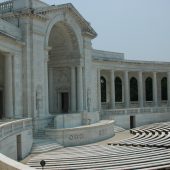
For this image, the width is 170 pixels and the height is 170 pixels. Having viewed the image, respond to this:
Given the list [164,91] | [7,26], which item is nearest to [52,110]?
[7,26]

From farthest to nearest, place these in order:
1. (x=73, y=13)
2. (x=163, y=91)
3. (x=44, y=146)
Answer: (x=163, y=91)
(x=73, y=13)
(x=44, y=146)

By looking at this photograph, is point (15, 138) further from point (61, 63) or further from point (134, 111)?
point (134, 111)

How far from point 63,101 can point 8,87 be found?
57.6ft

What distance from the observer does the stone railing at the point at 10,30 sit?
3569cm

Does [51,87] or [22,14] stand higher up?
[22,14]

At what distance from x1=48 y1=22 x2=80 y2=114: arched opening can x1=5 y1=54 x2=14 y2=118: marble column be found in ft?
36.7

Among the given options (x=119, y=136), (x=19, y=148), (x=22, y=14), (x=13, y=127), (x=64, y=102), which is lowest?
(x=119, y=136)

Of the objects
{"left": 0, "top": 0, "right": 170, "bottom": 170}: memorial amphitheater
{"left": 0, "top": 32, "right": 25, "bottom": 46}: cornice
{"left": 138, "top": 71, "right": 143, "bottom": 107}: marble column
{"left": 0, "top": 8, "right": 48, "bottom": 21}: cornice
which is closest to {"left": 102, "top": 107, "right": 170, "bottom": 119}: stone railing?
{"left": 0, "top": 0, "right": 170, "bottom": 170}: memorial amphitheater

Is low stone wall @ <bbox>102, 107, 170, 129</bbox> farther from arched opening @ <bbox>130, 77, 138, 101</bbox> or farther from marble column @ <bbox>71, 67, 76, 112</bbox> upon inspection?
arched opening @ <bbox>130, 77, 138, 101</bbox>

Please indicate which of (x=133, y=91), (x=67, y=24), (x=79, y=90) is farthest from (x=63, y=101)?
(x=133, y=91)

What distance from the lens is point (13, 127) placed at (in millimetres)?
29031

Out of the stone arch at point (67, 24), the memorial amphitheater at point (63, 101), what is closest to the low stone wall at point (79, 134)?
the memorial amphitheater at point (63, 101)

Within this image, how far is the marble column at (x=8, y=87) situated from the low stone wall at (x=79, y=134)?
14.3 feet

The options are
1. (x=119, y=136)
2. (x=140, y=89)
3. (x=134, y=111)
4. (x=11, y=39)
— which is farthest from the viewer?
(x=140, y=89)
